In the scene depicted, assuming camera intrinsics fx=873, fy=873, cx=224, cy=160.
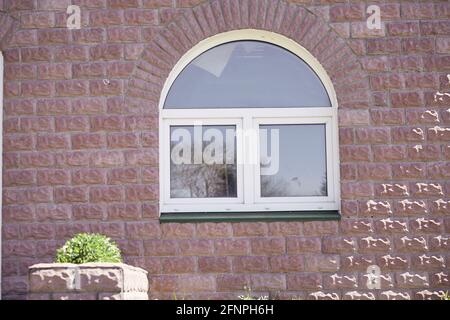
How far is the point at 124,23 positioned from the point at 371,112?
2441 millimetres

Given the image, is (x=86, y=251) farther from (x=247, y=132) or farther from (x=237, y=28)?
(x=237, y=28)

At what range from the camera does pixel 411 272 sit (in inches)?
307

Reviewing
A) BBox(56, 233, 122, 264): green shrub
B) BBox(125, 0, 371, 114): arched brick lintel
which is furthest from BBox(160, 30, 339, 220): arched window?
BBox(56, 233, 122, 264): green shrub

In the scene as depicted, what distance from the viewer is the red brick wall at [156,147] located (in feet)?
25.6

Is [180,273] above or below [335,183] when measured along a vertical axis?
below

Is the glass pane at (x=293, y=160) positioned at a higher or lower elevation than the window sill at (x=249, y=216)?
higher

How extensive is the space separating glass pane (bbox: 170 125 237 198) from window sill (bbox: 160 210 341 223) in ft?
0.76

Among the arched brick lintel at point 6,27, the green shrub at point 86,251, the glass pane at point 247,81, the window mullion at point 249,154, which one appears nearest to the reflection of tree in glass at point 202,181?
the window mullion at point 249,154

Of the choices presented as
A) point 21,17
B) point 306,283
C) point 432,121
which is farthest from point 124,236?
point 432,121

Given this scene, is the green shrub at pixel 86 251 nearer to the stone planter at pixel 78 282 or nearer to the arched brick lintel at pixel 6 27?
the stone planter at pixel 78 282

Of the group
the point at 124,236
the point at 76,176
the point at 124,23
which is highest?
the point at 124,23
